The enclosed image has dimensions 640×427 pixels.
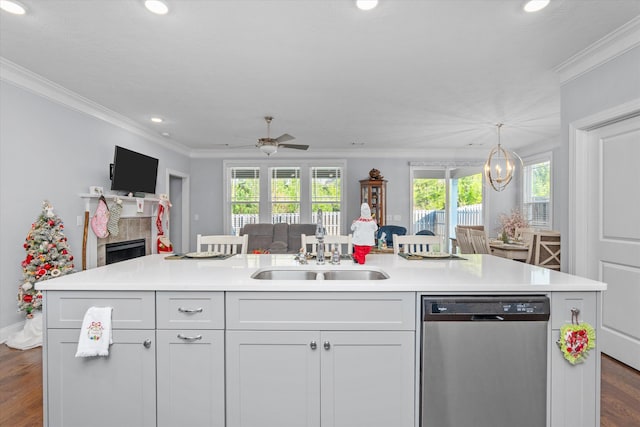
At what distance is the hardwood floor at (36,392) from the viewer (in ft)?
6.26

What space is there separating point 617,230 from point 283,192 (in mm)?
5457

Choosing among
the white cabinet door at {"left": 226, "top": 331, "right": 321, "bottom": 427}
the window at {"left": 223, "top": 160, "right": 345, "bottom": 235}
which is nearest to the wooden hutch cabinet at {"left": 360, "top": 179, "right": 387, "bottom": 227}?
the window at {"left": 223, "top": 160, "right": 345, "bottom": 235}

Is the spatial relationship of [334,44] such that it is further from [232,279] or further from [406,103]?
[232,279]

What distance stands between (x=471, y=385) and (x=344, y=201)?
18.0 feet

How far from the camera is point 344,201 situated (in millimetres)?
6922

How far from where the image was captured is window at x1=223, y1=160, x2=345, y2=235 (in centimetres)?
696

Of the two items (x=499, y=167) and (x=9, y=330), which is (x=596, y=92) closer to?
(x=499, y=167)

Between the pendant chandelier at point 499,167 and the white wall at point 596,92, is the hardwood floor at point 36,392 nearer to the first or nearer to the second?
the white wall at point 596,92

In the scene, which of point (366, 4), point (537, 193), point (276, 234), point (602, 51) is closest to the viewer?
point (366, 4)

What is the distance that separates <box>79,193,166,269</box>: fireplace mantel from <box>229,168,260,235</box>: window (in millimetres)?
1760

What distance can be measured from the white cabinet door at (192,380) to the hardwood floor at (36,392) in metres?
0.98

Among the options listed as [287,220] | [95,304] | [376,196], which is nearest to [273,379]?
[95,304]

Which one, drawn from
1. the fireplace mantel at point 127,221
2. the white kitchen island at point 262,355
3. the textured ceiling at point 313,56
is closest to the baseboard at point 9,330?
the fireplace mantel at point 127,221

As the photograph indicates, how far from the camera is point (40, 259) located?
3.00 metres
